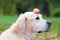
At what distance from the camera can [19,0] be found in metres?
35.4

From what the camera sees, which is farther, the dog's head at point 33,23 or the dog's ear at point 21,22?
the dog's head at point 33,23

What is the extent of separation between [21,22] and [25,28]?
196 millimetres

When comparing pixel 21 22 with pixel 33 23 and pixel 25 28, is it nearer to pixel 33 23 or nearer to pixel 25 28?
pixel 25 28

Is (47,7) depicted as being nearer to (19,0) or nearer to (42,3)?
(42,3)

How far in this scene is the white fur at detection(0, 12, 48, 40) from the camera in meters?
6.90

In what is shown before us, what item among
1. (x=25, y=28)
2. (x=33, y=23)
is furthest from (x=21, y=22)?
(x=33, y=23)

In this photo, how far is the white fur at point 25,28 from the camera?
6.90 m

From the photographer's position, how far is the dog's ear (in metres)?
6.97

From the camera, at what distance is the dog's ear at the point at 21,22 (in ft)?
22.9

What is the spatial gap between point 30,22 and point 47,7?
1107 inches

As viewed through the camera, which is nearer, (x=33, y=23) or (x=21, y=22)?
(x=21, y=22)

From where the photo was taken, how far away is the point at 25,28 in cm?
707

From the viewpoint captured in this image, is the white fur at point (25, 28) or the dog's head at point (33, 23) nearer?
the white fur at point (25, 28)

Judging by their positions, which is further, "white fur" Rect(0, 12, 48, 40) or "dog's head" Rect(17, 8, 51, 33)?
"dog's head" Rect(17, 8, 51, 33)
